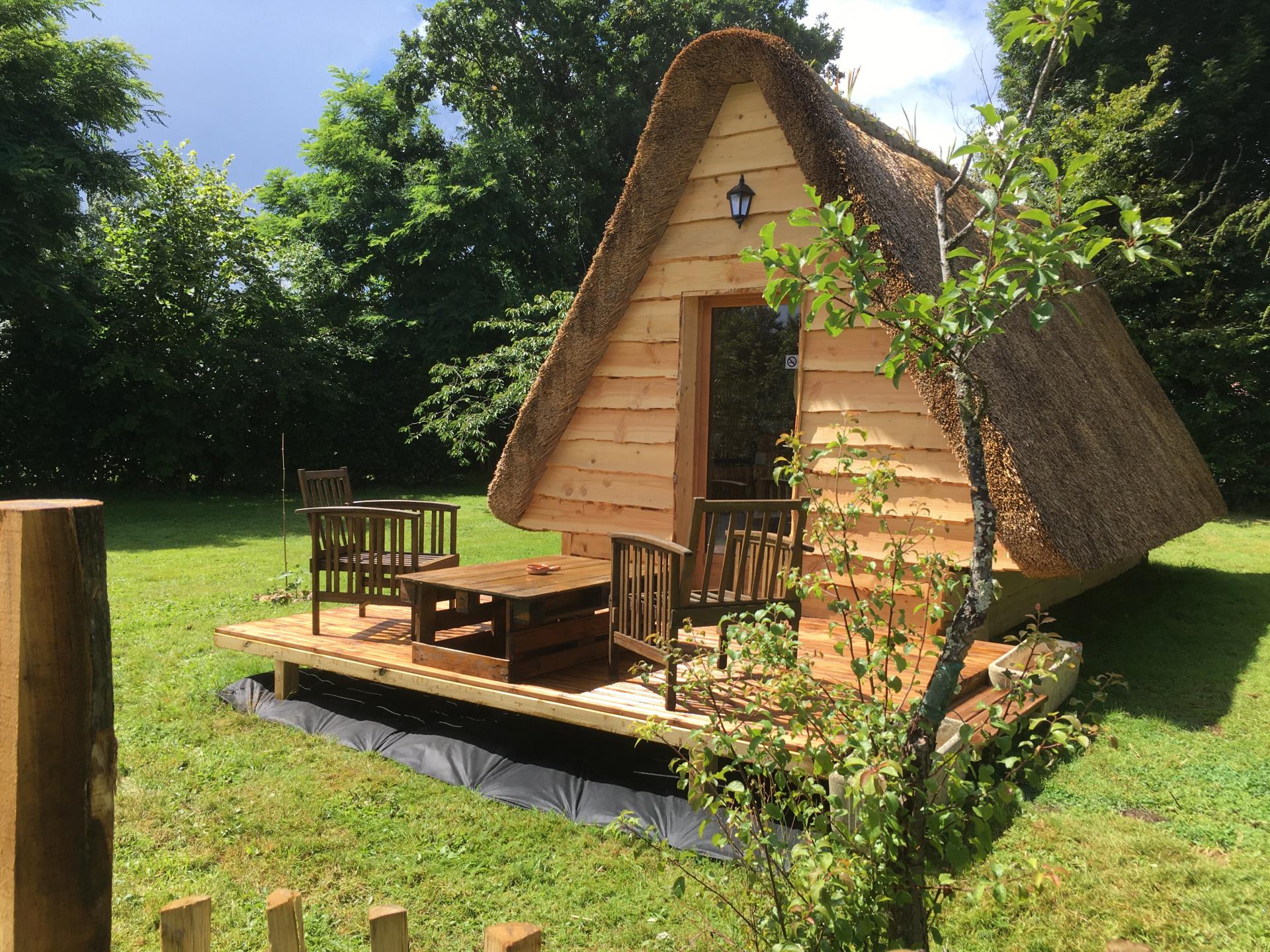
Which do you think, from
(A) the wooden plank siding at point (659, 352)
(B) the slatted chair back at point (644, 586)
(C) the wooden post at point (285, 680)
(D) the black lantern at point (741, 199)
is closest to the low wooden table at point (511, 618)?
(B) the slatted chair back at point (644, 586)

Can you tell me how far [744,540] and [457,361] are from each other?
1202cm

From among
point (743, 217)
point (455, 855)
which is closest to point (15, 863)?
point (455, 855)

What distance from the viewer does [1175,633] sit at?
6.79 m

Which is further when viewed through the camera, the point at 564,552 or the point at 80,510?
the point at 564,552

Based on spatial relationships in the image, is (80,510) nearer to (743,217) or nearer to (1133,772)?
(1133,772)

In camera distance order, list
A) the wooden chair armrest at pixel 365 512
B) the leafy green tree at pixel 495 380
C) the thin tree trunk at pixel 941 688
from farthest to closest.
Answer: the leafy green tree at pixel 495 380
the wooden chair armrest at pixel 365 512
the thin tree trunk at pixel 941 688

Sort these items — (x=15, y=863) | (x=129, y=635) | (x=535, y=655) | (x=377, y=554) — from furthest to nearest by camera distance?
(x=129, y=635), (x=377, y=554), (x=535, y=655), (x=15, y=863)

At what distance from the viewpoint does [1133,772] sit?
161 inches

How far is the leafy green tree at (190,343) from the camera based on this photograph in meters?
14.8

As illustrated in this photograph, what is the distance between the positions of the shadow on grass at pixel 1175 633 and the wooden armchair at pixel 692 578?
2510 mm

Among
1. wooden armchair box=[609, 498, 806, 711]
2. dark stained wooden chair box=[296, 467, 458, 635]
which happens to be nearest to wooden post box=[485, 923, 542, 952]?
wooden armchair box=[609, 498, 806, 711]

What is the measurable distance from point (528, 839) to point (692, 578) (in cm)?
135

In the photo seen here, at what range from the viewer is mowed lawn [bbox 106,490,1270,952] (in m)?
2.92

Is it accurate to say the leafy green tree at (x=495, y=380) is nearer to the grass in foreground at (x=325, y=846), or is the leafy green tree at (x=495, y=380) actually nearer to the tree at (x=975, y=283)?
the grass in foreground at (x=325, y=846)
